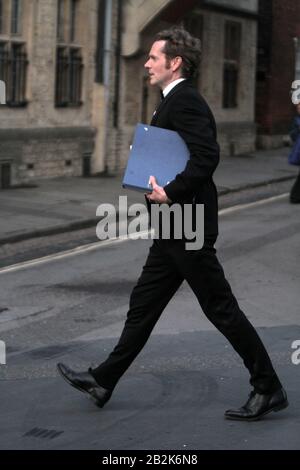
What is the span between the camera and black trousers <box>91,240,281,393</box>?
18.4ft

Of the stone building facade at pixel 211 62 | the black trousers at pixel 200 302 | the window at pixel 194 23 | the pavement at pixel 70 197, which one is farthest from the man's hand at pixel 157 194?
the window at pixel 194 23

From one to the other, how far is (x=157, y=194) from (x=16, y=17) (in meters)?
14.2

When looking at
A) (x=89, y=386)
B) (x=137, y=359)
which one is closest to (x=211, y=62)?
(x=137, y=359)

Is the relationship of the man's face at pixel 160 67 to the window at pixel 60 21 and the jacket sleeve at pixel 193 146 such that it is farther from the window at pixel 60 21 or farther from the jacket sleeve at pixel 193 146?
the window at pixel 60 21

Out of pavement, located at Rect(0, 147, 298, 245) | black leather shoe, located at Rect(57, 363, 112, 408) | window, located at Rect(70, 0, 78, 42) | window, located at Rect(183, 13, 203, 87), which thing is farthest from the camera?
window, located at Rect(183, 13, 203, 87)

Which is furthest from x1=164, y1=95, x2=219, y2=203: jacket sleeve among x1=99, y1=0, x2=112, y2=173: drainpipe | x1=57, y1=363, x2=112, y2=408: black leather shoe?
x1=99, y1=0, x2=112, y2=173: drainpipe

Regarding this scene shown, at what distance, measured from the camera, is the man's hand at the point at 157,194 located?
547 cm

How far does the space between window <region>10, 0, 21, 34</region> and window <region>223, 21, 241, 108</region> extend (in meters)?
9.17

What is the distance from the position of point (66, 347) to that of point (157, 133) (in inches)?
96.2

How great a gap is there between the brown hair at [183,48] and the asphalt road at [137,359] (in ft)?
6.07

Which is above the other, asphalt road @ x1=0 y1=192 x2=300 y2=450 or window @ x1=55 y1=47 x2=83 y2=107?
window @ x1=55 y1=47 x2=83 y2=107

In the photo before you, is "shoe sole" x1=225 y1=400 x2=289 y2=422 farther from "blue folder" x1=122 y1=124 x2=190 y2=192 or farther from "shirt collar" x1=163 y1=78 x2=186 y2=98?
"shirt collar" x1=163 y1=78 x2=186 y2=98

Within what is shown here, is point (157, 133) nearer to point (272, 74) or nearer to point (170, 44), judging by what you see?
point (170, 44)

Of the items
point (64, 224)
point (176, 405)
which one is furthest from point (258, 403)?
point (64, 224)
